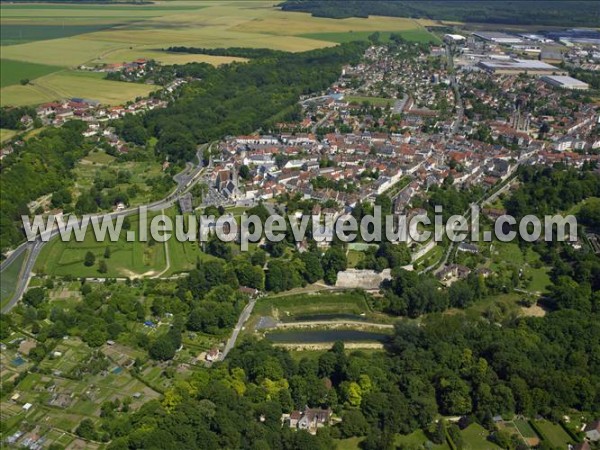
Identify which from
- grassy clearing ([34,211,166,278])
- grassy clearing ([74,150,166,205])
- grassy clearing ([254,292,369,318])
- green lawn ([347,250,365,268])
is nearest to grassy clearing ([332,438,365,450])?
grassy clearing ([254,292,369,318])

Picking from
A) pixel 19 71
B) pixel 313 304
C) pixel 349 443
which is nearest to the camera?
pixel 349 443

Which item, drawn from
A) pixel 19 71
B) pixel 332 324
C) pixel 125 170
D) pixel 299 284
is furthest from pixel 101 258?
pixel 19 71

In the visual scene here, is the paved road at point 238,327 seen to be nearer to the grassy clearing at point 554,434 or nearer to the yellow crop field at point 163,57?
the grassy clearing at point 554,434

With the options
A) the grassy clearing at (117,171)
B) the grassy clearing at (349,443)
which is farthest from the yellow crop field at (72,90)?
the grassy clearing at (349,443)

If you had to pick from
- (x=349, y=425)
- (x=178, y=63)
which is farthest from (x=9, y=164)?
(x=178, y=63)

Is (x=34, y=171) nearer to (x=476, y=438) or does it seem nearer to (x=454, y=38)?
(x=476, y=438)

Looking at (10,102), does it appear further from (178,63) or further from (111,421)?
(111,421)
